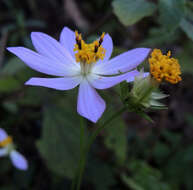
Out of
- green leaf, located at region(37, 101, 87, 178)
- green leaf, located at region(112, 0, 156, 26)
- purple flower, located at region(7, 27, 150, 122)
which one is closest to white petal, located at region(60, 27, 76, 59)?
purple flower, located at region(7, 27, 150, 122)

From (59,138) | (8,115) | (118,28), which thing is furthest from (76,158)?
(118,28)

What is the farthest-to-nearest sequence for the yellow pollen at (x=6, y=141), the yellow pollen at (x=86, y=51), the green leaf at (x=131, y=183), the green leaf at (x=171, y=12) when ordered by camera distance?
the yellow pollen at (x=6, y=141) < the green leaf at (x=131, y=183) < the green leaf at (x=171, y=12) < the yellow pollen at (x=86, y=51)

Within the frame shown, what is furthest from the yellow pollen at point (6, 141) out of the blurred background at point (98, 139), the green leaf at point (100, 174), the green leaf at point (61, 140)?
the green leaf at point (100, 174)

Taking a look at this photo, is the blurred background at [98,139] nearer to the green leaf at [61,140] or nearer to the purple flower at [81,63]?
the green leaf at [61,140]

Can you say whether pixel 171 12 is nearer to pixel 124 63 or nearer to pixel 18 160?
pixel 124 63

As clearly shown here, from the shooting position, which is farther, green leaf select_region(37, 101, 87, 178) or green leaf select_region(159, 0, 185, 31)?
green leaf select_region(37, 101, 87, 178)

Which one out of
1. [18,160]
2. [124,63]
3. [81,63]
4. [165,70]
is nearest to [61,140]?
[18,160]

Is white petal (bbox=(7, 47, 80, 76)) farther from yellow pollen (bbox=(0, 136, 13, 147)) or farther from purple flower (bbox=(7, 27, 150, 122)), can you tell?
yellow pollen (bbox=(0, 136, 13, 147))

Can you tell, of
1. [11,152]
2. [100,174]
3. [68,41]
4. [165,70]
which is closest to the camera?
[165,70]
